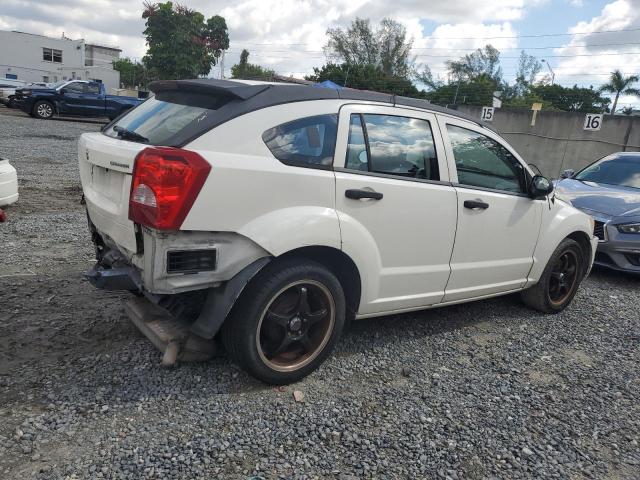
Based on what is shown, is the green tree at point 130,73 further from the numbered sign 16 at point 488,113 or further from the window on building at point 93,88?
the numbered sign 16 at point 488,113

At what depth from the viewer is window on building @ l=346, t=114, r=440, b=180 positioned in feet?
10.8

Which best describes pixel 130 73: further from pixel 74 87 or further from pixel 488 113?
pixel 488 113

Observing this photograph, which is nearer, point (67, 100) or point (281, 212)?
point (281, 212)

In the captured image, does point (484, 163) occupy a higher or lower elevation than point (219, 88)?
lower

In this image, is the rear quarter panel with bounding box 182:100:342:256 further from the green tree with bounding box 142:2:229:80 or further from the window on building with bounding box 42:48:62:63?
the window on building with bounding box 42:48:62:63

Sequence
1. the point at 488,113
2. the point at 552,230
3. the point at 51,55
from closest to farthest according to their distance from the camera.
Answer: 1. the point at 552,230
2. the point at 488,113
3. the point at 51,55

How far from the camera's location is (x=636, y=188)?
6961 millimetres

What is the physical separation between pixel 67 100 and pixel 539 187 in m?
21.4

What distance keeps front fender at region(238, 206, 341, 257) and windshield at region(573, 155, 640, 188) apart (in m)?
5.80

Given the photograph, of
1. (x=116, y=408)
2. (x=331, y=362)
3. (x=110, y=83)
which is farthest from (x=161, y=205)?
(x=110, y=83)

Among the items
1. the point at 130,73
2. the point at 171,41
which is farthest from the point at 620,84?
the point at 130,73

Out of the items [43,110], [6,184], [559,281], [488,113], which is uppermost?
[488,113]

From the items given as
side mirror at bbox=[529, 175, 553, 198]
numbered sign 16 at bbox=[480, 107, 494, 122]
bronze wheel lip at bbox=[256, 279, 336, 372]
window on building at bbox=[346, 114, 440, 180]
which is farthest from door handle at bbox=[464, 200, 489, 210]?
numbered sign 16 at bbox=[480, 107, 494, 122]

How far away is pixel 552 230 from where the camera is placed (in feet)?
15.1
